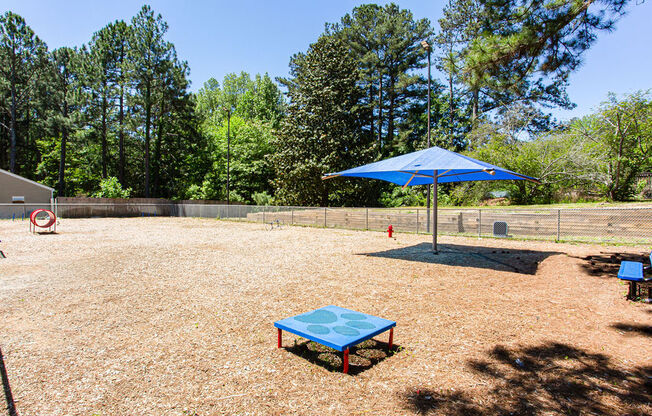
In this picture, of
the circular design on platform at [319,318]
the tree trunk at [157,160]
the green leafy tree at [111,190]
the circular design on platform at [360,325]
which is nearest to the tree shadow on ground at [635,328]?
the circular design on platform at [360,325]

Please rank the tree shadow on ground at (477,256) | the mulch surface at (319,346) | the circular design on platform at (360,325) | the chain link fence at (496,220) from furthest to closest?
1. the chain link fence at (496,220)
2. the tree shadow on ground at (477,256)
3. the circular design on platform at (360,325)
4. the mulch surface at (319,346)

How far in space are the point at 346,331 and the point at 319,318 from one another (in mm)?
546

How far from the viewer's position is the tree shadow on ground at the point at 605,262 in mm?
7688

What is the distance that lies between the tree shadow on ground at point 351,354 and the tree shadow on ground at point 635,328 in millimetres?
3090

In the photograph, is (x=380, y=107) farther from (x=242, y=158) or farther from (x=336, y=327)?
(x=336, y=327)

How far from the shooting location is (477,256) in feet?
35.4

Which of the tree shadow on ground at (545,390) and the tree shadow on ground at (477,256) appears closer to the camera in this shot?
the tree shadow on ground at (545,390)

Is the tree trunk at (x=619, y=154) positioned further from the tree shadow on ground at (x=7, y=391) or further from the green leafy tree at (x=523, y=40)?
the tree shadow on ground at (x=7, y=391)

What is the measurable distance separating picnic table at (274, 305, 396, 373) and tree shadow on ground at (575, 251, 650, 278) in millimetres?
6127

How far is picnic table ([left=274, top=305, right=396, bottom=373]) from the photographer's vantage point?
364 cm

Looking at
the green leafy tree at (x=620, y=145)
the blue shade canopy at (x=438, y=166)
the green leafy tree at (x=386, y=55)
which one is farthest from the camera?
the green leafy tree at (x=386, y=55)

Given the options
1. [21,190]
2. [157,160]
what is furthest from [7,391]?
[157,160]

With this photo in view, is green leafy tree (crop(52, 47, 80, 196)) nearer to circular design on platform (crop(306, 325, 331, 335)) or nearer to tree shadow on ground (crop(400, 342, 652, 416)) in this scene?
circular design on platform (crop(306, 325, 331, 335))

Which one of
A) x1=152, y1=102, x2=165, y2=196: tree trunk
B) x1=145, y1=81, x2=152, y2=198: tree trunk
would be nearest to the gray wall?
x1=145, y1=81, x2=152, y2=198: tree trunk
